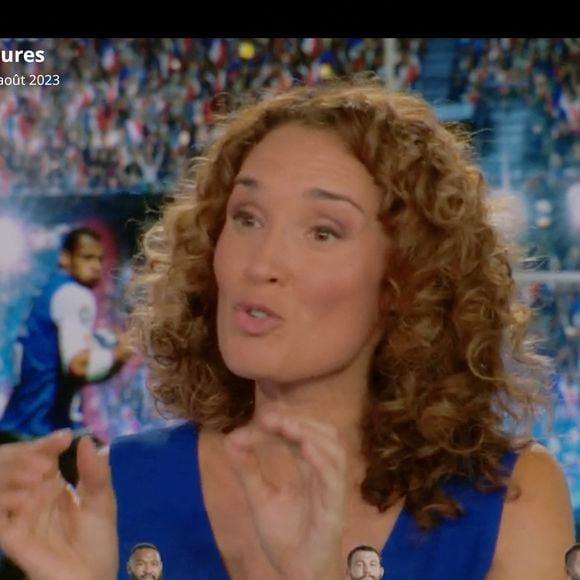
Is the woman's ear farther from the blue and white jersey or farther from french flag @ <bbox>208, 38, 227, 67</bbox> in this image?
french flag @ <bbox>208, 38, 227, 67</bbox>

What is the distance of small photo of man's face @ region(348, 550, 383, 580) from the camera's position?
4.99 feet

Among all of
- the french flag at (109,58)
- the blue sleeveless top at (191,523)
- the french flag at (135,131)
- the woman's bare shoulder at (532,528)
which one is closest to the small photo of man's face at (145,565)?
the blue sleeveless top at (191,523)

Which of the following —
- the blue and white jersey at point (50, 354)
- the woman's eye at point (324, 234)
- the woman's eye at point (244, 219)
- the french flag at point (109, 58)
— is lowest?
the blue and white jersey at point (50, 354)

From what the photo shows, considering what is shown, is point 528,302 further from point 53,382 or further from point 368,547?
point 53,382

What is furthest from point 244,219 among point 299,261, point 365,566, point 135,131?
point 365,566

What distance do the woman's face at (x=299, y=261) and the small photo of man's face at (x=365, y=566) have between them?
0.23 meters

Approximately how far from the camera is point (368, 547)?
1.53 meters

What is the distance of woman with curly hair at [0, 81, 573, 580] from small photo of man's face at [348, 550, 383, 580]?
1 cm

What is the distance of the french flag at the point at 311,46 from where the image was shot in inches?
69.4

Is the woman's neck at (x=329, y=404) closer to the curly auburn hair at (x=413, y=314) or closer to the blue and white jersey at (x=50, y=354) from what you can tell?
the curly auburn hair at (x=413, y=314)

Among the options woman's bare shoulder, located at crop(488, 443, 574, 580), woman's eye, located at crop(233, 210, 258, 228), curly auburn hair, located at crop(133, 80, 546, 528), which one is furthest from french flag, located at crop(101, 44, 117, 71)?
woman's bare shoulder, located at crop(488, 443, 574, 580)

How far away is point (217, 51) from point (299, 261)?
447 mm

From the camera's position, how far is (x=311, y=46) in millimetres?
1769
